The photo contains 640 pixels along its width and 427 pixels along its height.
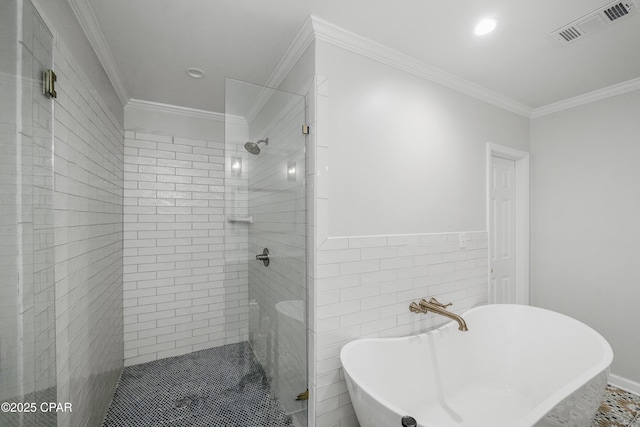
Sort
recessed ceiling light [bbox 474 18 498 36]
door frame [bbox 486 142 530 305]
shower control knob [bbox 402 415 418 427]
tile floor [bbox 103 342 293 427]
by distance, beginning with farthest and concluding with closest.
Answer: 1. door frame [bbox 486 142 530 305]
2. tile floor [bbox 103 342 293 427]
3. recessed ceiling light [bbox 474 18 498 36]
4. shower control knob [bbox 402 415 418 427]

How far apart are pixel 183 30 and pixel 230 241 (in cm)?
136

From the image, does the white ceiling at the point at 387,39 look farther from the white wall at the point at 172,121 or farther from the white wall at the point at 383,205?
the white wall at the point at 172,121

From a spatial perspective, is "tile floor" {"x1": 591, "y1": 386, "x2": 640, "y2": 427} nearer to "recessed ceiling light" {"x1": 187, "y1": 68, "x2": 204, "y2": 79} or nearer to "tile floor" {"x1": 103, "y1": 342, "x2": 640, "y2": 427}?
"tile floor" {"x1": 103, "y1": 342, "x2": 640, "y2": 427}

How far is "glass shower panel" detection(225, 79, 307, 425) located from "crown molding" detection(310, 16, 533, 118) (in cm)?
41

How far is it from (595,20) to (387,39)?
1.20 metres

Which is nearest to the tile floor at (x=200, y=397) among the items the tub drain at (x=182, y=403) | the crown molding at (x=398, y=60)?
the tub drain at (x=182, y=403)

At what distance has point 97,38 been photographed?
1682mm

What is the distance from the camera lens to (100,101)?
193 centimetres

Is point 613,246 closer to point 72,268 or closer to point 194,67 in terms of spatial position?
point 194,67

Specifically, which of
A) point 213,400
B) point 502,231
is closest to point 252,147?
point 213,400

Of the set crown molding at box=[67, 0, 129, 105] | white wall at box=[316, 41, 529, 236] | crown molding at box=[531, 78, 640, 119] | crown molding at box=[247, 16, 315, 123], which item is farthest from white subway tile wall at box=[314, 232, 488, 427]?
crown molding at box=[67, 0, 129, 105]

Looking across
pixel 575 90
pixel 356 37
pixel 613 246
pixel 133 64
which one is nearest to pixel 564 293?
pixel 613 246

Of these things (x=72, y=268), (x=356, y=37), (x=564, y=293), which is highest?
(x=356, y=37)

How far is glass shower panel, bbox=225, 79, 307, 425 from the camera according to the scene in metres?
1.65
